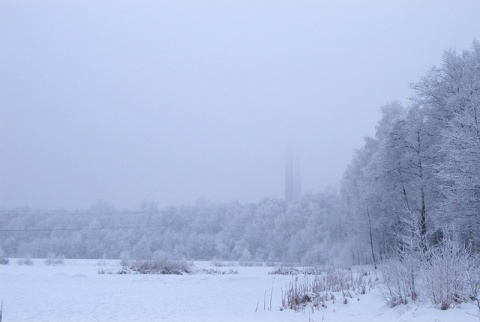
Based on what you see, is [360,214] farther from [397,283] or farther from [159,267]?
[397,283]

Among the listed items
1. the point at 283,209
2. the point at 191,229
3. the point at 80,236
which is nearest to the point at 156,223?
the point at 191,229

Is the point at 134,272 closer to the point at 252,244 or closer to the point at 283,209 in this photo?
the point at 252,244

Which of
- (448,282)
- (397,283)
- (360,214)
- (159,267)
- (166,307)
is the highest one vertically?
(360,214)

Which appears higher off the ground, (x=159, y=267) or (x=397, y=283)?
(x=397, y=283)

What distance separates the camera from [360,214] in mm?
38656

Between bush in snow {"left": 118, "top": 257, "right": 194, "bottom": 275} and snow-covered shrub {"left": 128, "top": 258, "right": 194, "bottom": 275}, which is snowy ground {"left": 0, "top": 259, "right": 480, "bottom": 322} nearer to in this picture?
bush in snow {"left": 118, "top": 257, "right": 194, "bottom": 275}

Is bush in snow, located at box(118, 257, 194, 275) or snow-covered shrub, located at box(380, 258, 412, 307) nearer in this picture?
snow-covered shrub, located at box(380, 258, 412, 307)

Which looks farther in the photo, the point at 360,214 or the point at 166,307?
the point at 360,214

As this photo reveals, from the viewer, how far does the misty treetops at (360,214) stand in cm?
1967

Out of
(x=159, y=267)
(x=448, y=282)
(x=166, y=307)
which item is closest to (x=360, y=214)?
(x=159, y=267)

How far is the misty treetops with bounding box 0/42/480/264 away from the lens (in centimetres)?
1967

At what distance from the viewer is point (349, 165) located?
44.7 m

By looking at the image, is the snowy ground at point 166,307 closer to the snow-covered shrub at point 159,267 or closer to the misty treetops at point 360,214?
the misty treetops at point 360,214

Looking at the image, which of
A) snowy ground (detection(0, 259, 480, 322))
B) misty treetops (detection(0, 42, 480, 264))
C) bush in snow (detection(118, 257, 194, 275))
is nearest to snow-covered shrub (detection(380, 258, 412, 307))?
snowy ground (detection(0, 259, 480, 322))
